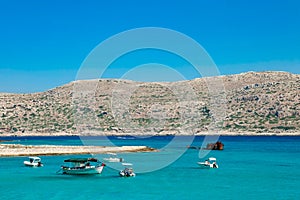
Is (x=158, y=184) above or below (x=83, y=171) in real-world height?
below

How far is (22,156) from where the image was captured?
9338cm

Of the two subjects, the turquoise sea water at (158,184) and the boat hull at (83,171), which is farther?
the boat hull at (83,171)

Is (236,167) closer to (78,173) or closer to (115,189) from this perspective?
(78,173)

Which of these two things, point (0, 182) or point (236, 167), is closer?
point (0, 182)

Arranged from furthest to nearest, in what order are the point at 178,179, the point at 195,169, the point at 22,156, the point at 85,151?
the point at 85,151
the point at 22,156
the point at 195,169
the point at 178,179

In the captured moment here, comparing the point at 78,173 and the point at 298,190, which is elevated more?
the point at 78,173

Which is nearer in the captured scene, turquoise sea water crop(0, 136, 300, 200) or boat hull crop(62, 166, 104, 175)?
turquoise sea water crop(0, 136, 300, 200)

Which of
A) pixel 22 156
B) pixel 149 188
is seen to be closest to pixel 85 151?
pixel 22 156

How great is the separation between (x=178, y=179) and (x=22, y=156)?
45026mm

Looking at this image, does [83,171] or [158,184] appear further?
[83,171]

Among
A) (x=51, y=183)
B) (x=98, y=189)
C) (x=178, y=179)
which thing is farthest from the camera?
(x=178, y=179)

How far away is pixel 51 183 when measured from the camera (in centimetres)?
5353

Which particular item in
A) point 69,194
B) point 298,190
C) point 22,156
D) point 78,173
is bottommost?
point 69,194

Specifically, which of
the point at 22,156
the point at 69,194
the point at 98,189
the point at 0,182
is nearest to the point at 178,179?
the point at 98,189
